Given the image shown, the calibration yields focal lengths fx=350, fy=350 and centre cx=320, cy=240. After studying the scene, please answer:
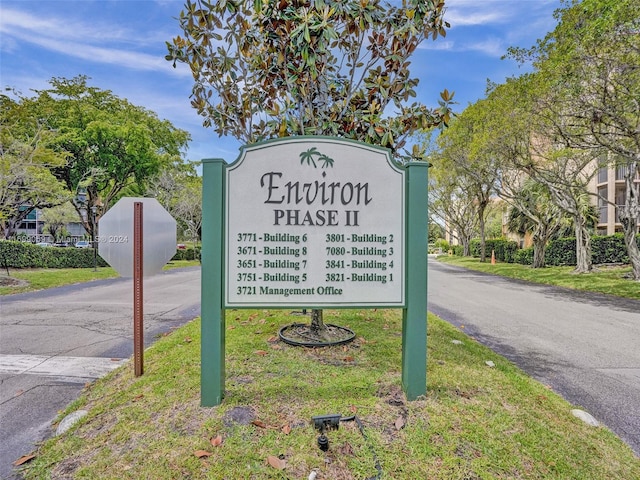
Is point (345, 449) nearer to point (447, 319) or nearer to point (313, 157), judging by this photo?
point (313, 157)

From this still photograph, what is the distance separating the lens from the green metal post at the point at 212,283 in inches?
114

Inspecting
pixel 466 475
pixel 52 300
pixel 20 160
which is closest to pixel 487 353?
pixel 466 475

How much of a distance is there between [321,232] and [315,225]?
0.26 feet

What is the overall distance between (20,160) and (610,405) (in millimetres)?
16724

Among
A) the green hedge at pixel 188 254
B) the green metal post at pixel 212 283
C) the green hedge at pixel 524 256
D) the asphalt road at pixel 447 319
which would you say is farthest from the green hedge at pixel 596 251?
the green hedge at pixel 188 254

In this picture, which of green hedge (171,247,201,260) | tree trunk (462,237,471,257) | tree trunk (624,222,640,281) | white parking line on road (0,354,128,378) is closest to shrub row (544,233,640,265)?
tree trunk (624,222,640,281)

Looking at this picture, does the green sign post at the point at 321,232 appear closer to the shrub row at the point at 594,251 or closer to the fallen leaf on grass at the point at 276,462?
the fallen leaf on grass at the point at 276,462

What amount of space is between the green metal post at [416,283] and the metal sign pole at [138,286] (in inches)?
109

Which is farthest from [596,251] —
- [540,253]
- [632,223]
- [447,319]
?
[447,319]

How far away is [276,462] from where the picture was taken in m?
2.23

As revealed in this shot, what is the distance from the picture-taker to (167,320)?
702cm

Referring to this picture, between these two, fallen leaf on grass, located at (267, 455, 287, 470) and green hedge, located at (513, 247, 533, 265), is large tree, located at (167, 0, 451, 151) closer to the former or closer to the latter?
fallen leaf on grass, located at (267, 455, 287, 470)

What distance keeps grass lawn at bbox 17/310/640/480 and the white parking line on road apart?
49 centimetres

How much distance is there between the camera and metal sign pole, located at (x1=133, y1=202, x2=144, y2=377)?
3742 mm
